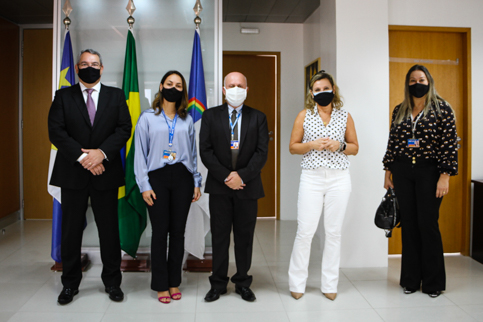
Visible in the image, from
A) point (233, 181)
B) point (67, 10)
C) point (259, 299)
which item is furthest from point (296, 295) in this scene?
point (67, 10)

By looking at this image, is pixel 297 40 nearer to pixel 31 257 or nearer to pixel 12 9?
pixel 12 9

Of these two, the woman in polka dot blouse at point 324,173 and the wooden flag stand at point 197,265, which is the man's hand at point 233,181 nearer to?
the woman in polka dot blouse at point 324,173

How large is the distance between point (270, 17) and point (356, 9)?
6.66 feet

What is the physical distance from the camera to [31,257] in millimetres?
4059

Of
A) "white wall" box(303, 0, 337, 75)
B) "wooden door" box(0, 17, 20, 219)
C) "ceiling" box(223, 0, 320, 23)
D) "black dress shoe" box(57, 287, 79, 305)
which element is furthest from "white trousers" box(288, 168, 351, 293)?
"wooden door" box(0, 17, 20, 219)

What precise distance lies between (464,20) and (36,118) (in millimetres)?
5393

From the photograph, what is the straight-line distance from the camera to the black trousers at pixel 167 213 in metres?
2.90

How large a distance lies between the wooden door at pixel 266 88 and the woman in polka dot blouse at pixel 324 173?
9.49 ft

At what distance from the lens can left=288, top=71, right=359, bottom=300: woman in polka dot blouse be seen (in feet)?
9.79

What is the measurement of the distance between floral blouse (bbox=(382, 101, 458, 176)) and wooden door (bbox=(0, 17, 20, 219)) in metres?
4.83

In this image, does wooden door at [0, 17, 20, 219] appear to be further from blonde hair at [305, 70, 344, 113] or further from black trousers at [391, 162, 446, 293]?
black trousers at [391, 162, 446, 293]

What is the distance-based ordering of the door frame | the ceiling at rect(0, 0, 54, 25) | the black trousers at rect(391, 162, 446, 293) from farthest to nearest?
the door frame < the ceiling at rect(0, 0, 54, 25) < the black trousers at rect(391, 162, 446, 293)

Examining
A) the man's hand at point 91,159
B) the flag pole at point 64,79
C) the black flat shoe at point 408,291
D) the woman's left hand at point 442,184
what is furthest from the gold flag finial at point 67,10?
the black flat shoe at point 408,291

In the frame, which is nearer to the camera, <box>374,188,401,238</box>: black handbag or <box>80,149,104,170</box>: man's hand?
<box>80,149,104,170</box>: man's hand
